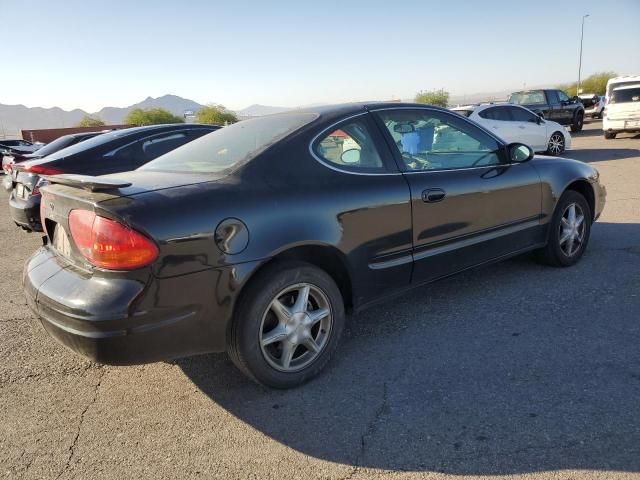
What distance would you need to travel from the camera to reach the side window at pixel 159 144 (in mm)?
6395

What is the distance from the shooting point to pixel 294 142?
300 centimetres

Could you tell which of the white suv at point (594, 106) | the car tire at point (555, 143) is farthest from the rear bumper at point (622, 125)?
the white suv at point (594, 106)

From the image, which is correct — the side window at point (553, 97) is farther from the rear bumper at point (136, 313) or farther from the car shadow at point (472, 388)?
the rear bumper at point (136, 313)

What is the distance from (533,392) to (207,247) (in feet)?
6.17

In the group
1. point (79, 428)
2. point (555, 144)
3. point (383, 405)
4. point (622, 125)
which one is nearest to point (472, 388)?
point (383, 405)

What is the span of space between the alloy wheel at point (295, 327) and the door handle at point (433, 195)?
1019 millimetres

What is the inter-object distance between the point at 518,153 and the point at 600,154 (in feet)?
38.0

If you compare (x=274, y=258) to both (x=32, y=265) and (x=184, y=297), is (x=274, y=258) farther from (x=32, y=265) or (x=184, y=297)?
(x=32, y=265)

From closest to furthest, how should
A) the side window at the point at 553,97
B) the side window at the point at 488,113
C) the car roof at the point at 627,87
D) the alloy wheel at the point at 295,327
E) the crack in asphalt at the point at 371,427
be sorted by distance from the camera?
the crack in asphalt at the point at 371,427 < the alloy wheel at the point at 295,327 < the side window at the point at 488,113 < the car roof at the point at 627,87 < the side window at the point at 553,97

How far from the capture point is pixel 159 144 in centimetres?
653

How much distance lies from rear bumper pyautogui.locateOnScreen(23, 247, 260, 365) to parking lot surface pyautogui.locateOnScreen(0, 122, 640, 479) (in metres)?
0.45

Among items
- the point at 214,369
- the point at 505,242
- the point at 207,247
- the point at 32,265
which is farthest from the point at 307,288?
the point at 505,242

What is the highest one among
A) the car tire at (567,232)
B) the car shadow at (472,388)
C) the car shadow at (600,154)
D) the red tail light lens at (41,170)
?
the red tail light lens at (41,170)

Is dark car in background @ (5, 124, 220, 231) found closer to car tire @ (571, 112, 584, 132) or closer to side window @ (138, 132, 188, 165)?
side window @ (138, 132, 188, 165)
